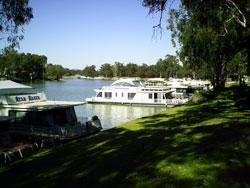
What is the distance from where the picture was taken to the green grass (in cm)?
920

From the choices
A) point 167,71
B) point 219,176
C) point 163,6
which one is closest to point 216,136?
point 219,176

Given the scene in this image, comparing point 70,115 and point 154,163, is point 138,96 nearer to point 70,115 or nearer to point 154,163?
point 70,115

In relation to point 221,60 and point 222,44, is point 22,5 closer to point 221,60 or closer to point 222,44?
point 222,44

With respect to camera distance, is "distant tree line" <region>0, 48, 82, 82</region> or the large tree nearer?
the large tree

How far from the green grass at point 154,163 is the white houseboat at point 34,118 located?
6.95 m

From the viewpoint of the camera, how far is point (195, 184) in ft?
28.1

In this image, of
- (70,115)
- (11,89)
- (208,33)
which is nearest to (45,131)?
(70,115)

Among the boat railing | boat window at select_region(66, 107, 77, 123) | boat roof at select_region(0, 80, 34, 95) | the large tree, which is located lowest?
the boat railing

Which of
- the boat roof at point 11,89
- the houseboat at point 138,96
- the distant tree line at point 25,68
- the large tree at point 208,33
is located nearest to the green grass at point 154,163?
the large tree at point 208,33

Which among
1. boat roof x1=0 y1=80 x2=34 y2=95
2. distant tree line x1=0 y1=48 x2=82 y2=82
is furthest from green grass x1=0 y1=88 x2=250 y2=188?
distant tree line x1=0 y1=48 x2=82 y2=82

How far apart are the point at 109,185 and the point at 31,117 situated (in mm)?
15378

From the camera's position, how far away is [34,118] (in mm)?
23469

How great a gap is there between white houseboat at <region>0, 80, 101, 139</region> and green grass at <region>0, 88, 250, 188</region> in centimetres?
695

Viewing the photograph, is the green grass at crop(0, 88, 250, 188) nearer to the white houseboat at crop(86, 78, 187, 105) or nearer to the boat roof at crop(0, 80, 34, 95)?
the boat roof at crop(0, 80, 34, 95)
